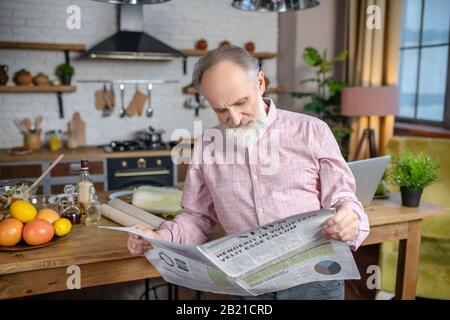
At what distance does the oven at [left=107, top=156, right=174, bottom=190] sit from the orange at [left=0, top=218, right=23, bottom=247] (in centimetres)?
254

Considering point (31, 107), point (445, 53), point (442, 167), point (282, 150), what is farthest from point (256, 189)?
point (31, 107)

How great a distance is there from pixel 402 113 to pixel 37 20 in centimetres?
353

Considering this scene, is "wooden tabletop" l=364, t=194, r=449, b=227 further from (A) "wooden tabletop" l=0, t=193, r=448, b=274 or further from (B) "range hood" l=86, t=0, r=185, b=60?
(B) "range hood" l=86, t=0, r=185, b=60

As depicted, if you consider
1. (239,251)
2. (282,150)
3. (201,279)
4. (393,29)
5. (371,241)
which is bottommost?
(371,241)

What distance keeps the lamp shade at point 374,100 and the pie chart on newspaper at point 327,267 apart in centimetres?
284

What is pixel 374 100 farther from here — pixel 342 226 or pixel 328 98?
pixel 342 226

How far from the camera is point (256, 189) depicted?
1337 millimetres

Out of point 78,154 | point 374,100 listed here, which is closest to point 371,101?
point 374,100

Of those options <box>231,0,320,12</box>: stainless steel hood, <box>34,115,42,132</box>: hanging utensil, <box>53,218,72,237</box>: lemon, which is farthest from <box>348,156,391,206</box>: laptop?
<box>34,115,42,132</box>: hanging utensil

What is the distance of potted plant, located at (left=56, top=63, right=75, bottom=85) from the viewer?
165 inches

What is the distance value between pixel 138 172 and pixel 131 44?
3.78 ft

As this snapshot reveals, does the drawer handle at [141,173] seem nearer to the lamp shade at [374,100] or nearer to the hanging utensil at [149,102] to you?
the hanging utensil at [149,102]

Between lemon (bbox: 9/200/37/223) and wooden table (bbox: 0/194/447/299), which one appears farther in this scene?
lemon (bbox: 9/200/37/223)

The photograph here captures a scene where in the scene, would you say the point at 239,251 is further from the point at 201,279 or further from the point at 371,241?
the point at 371,241
